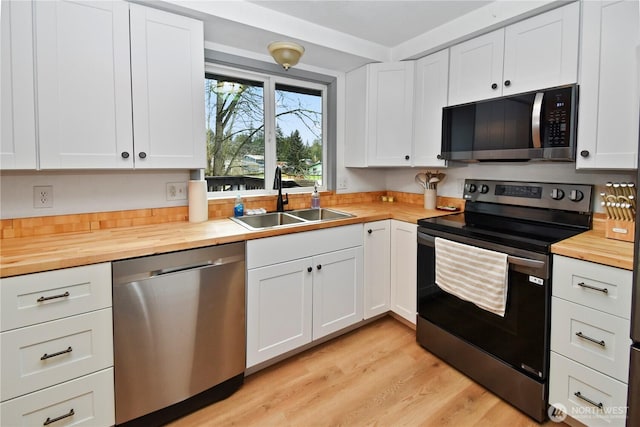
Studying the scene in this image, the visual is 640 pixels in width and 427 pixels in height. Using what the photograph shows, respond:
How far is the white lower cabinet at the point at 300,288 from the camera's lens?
6.02 feet

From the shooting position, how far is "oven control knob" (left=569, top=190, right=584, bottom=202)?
1829 millimetres

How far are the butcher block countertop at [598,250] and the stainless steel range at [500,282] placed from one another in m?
0.07

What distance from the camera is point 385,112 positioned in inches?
102

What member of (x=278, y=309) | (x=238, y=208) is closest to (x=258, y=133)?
(x=238, y=208)

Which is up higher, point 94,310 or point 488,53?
point 488,53

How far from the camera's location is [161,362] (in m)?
1.51

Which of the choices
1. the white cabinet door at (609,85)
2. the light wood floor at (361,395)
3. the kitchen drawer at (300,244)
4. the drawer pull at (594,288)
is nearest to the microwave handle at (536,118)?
the white cabinet door at (609,85)

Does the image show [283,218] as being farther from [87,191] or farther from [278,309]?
[87,191]

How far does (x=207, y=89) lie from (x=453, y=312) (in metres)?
2.29

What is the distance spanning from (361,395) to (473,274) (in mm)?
936

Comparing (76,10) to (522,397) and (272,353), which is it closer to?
(272,353)

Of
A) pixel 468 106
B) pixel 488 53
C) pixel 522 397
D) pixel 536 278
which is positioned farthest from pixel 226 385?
pixel 488 53

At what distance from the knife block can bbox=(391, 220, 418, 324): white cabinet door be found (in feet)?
3.31

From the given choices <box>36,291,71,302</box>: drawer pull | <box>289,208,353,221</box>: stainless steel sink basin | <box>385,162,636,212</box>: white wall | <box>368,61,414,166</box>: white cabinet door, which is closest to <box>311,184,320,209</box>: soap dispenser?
<box>289,208,353,221</box>: stainless steel sink basin
